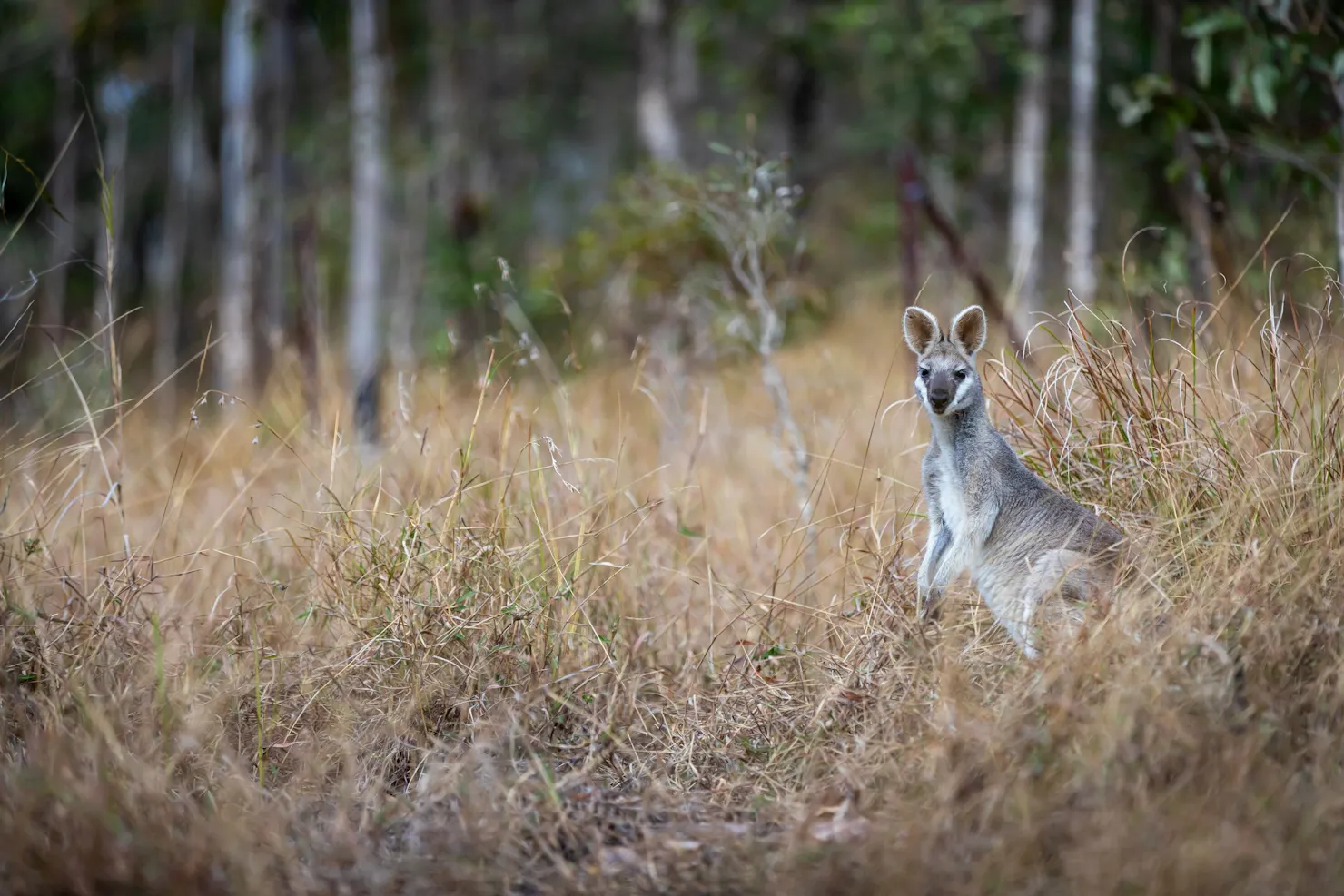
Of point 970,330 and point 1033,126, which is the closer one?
point 970,330

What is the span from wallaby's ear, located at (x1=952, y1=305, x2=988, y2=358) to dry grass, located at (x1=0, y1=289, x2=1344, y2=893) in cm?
52

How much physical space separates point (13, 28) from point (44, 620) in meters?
15.0

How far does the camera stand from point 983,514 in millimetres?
3893

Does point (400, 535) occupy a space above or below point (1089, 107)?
below

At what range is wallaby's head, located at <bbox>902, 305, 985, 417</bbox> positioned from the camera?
12.4ft

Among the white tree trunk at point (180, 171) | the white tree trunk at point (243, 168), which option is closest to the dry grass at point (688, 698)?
the white tree trunk at point (243, 168)

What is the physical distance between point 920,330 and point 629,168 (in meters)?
14.2

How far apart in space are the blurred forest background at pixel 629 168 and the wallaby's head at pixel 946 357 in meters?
0.76

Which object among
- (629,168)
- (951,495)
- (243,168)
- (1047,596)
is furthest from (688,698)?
(629,168)

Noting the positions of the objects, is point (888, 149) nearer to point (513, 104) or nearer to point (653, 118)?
point (653, 118)

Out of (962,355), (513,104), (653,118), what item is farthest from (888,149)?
(962,355)

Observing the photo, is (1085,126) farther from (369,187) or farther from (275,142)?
(275,142)

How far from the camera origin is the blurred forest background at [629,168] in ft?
20.5

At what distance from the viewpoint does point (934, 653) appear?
365cm
